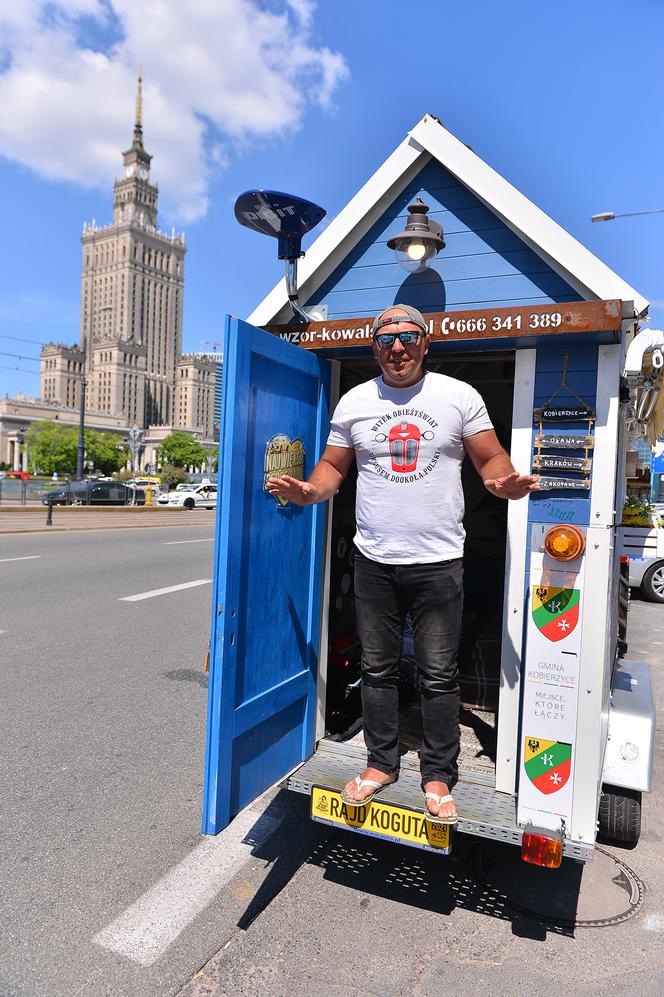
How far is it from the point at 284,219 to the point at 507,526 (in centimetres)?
190

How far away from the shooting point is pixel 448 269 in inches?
137

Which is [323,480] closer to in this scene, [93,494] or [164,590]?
[164,590]

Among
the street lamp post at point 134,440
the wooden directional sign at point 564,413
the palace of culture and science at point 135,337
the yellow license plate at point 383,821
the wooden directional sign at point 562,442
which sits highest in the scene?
the palace of culture and science at point 135,337

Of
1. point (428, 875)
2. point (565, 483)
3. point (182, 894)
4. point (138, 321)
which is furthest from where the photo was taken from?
point (138, 321)

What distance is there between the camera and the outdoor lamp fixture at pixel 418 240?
133 inches

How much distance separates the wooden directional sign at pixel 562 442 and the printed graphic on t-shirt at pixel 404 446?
1.73 ft

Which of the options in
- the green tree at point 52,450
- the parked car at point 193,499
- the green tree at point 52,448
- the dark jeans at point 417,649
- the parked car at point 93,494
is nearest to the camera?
the dark jeans at point 417,649

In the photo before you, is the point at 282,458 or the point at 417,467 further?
the point at 282,458

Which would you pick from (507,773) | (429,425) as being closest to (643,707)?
(507,773)

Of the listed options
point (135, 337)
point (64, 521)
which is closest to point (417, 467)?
Answer: point (64, 521)

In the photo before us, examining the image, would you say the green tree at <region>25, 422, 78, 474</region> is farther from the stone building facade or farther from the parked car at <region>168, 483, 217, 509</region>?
the parked car at <region>168, 483, 217, 509</region>

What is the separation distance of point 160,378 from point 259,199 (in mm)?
163357

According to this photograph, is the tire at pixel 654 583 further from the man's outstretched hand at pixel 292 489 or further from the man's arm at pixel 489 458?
the man's outstretched hand at pixel 292 489

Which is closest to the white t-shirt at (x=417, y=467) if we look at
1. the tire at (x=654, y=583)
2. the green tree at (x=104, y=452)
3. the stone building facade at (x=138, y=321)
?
the tire at (x=654, y=583)
